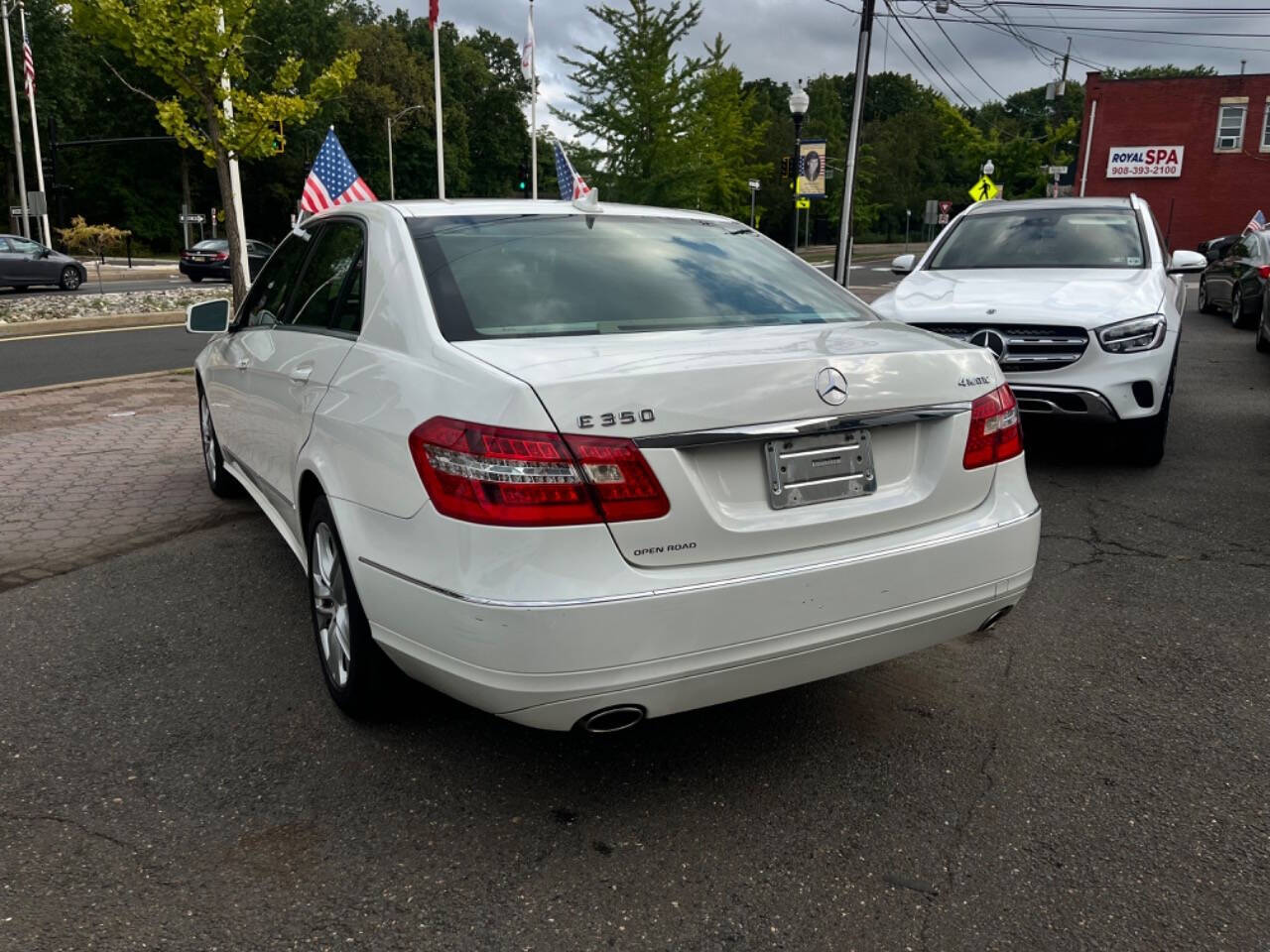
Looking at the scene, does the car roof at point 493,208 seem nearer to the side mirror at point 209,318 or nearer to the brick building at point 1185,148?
Result: the side mirror at point 209,318

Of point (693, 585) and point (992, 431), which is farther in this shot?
point (992, 431)

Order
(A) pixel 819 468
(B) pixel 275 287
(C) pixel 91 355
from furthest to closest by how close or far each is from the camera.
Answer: (C) pixel 91 355, (B) pixel 275 287, (A) pixel 819 468

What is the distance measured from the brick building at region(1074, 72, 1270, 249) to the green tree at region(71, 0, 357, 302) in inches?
1756

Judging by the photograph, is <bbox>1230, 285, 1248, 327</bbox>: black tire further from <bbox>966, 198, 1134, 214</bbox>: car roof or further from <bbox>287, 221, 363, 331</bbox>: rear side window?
<bbox>287, 221, 363, 331</bbox>: rear side window

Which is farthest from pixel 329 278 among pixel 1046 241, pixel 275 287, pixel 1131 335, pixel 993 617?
pixel 1046 241

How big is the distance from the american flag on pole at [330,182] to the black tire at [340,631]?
413 inches

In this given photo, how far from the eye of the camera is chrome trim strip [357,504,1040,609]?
246cm

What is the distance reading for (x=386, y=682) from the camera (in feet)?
10.5

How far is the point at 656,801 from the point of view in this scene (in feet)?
9.74

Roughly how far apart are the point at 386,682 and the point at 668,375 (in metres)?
1.34

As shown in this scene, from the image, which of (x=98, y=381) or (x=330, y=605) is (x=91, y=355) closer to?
(x=98, y=381)

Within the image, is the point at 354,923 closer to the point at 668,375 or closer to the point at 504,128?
the point at 668,375

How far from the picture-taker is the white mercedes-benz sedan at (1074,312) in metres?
6.40

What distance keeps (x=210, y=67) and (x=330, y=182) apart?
398 centimetres
